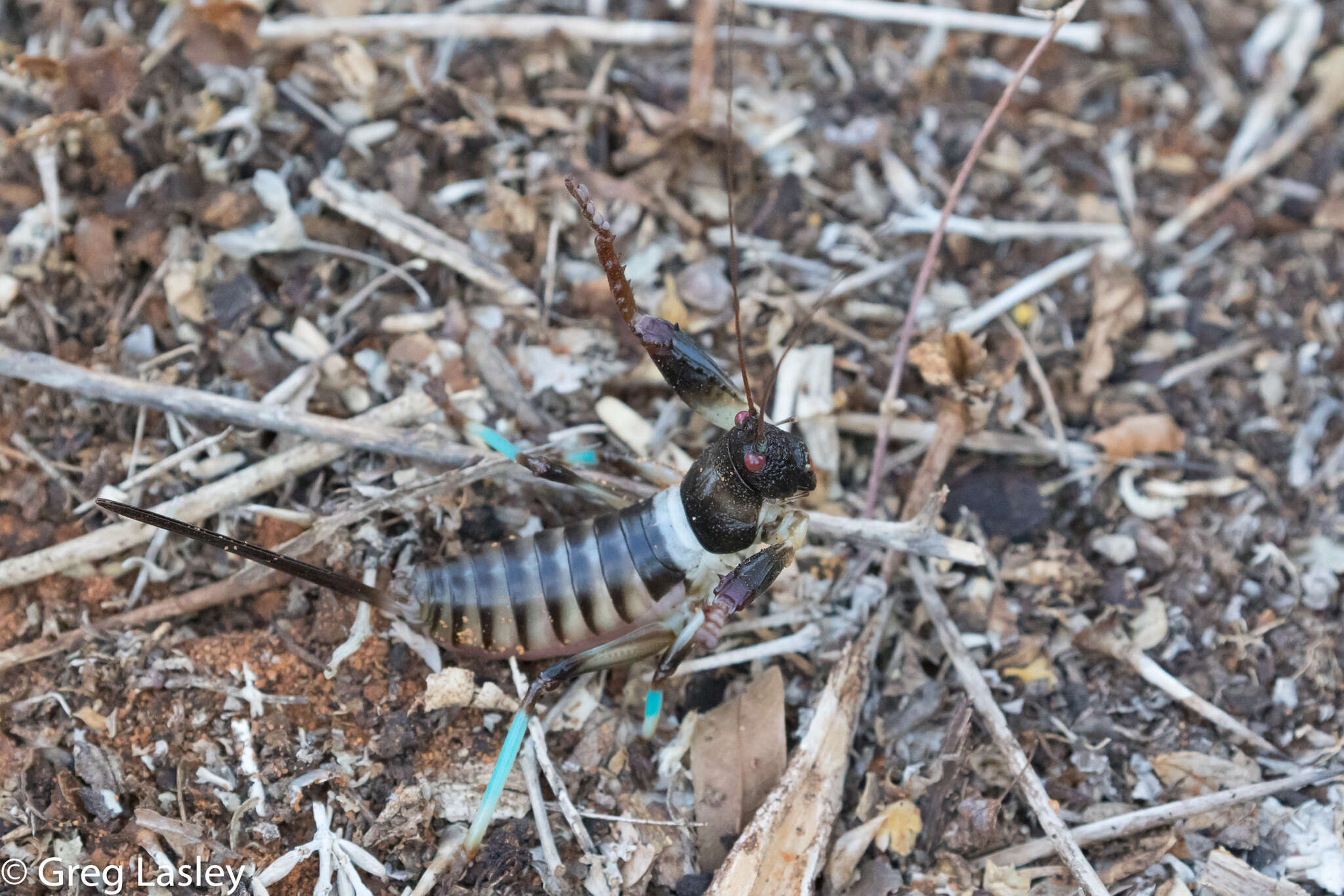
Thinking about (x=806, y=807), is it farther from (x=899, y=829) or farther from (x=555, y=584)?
(x=555, y=584)

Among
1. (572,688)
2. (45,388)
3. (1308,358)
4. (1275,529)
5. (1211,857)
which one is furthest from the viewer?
(1308,358)

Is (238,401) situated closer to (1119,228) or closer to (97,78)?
(97,78)

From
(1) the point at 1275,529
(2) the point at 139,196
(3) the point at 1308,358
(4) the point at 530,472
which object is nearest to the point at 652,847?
(4) the point at 530,472

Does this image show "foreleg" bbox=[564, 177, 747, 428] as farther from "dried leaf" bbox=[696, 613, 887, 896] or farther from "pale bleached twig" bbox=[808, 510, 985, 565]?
"dried leaf" bbox=[696, 613, 887, 896]

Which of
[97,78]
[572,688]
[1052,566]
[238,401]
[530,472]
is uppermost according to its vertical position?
[97,78]

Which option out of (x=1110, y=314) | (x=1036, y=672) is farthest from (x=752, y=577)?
(x=1110, y=314)

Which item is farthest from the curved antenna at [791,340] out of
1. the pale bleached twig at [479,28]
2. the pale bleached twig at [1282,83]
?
the pale bleached twig at [1282,83]

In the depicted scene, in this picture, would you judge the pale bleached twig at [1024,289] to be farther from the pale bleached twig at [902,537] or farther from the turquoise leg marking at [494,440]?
the turquoise leg marking at [494,440]
